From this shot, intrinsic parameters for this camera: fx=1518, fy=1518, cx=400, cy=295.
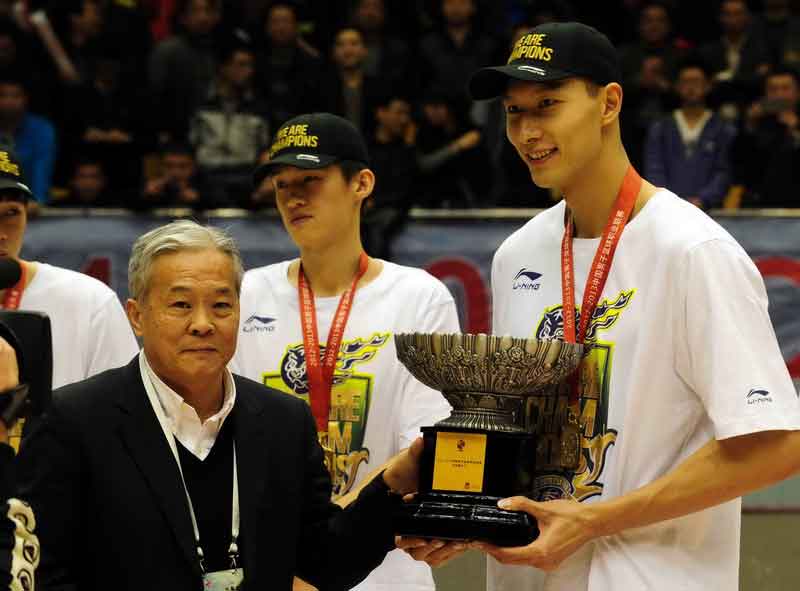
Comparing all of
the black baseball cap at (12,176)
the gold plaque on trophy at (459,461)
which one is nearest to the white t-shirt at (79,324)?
the black baseball cap at (12,176)

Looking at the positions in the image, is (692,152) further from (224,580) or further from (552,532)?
(224,580)

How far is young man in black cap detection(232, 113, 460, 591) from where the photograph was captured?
4602 millimetres

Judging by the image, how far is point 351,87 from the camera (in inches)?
400

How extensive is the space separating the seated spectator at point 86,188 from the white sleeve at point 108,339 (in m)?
4.92

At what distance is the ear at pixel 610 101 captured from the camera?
3.73 meters

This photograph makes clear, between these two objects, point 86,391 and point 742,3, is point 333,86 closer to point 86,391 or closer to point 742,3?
point 742,3

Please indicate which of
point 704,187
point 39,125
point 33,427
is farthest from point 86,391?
point 39,125

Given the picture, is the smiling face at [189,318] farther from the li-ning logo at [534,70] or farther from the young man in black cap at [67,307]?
the young man in black cap at [67,307]

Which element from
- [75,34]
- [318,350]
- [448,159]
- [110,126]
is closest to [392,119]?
[448,159]

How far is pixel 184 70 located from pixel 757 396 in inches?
320

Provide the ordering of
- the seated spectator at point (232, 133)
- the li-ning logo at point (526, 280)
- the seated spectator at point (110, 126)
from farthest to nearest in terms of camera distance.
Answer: the seated spectator at point (110, 126)
the seated spectator at point (232, 133)
the li-ning logo at point (526, 280)

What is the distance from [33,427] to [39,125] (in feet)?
23.7

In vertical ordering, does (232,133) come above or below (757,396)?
above

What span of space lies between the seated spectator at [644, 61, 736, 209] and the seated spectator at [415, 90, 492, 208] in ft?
3.51
